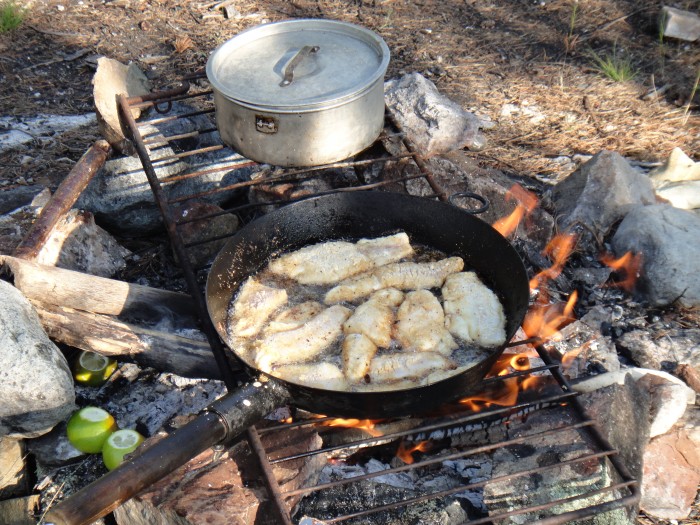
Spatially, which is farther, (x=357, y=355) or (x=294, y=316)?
(x=294, y=316)

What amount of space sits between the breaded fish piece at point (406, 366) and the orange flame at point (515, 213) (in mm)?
1633

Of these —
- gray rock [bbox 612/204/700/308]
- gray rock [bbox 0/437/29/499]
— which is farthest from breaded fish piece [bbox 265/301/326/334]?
gray rock [bbox 612/204/700/308]

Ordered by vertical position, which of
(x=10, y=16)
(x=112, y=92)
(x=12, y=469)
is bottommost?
Result: (x=12, y=469)

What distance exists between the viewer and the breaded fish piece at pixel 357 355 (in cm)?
258

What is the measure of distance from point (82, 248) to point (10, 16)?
380 centimetres

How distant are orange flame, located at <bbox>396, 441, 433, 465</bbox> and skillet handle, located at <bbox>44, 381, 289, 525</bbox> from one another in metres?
0.81

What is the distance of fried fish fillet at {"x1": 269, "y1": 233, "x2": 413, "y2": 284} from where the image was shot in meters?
3.14

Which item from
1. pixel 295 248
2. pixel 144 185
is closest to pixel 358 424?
pixel 295 248

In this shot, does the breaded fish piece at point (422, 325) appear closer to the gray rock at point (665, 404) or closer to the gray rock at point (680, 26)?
the gray rock at point (665, 404)

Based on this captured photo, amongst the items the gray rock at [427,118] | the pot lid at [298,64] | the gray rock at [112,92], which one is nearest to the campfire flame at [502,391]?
the pot lid at [298,64]

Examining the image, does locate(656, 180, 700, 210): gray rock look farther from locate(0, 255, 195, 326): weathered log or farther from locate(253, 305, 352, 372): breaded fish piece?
locate(0, 255, 195, 326): weathered log

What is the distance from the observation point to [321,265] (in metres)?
3.15

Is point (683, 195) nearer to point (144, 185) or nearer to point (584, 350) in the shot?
point (584, 350)

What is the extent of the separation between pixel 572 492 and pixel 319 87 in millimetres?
2159
